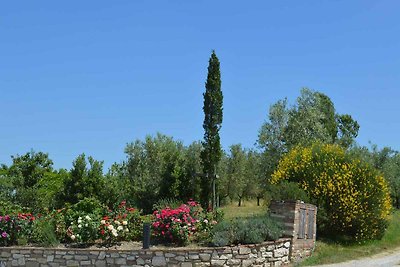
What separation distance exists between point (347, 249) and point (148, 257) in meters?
7.34

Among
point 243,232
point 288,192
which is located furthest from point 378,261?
point 243,232

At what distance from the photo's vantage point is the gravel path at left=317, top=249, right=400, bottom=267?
1452 centimetres

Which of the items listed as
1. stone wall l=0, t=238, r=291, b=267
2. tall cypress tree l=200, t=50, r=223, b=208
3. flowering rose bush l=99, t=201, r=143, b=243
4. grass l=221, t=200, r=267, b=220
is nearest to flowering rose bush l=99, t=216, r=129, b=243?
flowering rose bush l=99, t=201, r=143, b=243

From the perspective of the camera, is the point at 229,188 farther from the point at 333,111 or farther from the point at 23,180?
the point at 23,180

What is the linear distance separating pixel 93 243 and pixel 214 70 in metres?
15.2

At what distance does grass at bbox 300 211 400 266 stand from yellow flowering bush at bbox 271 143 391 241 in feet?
1.58

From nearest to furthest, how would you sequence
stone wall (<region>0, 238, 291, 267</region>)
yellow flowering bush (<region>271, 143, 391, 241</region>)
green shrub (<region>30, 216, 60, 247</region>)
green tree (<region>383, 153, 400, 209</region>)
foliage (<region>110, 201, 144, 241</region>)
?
stone wall (<region>0, 238, 291, 267</region>)
green shrub (<region>30, 216, 60, 247</region>)
foliage (<region>110, 201, 144, 241</region>)
yellow flowering bush (<region>271, 143, 391, 241</region>)
green tree (<region>383, 153, 400, 209</region>)

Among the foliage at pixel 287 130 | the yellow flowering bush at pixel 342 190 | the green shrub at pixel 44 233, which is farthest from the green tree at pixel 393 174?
the green shrub at pixel 44 233

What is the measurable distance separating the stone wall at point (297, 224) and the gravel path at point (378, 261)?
1141mm

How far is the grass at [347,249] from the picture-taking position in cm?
1531

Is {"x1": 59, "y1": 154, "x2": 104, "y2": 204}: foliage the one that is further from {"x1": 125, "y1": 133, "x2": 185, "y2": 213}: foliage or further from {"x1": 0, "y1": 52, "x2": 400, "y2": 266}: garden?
{"x1": 125, "y1": 133, "x2": 185, "y2": 213}: foliage

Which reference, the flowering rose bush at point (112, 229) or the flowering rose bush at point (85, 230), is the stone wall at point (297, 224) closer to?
the flowering rose bush at point (112, 229)

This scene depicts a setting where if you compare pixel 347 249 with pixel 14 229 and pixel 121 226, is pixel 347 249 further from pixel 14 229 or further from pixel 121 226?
pixel 14 229

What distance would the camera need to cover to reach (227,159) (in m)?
41.2
